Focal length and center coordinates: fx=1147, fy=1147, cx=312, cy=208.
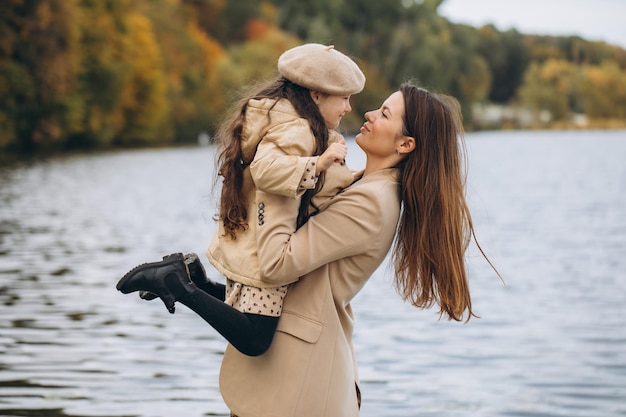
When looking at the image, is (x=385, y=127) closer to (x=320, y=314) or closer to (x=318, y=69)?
(x=318, y=69)

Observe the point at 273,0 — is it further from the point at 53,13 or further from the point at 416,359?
the point at 416,359

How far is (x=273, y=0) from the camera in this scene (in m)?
93.8

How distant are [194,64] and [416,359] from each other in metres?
63.1

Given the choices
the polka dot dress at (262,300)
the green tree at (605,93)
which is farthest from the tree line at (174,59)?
the polka dot dress at (262,300)

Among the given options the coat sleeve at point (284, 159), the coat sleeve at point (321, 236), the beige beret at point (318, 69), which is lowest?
the coat sleeve at point (321, 236)

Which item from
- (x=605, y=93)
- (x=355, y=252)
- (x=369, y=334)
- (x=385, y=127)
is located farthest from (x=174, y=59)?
(x=605, y=93)

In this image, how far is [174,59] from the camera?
66.7m

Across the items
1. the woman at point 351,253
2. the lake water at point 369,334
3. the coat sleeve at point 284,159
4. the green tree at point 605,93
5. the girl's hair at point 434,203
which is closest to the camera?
the coat sleeve at point 284,159

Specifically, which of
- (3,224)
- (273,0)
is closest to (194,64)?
(273,0)

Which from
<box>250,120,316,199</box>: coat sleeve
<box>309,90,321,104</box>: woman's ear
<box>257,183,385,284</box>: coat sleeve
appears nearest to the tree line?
<box>309,90,321,104</box>: woman's ear

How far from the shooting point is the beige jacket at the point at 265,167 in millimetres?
3080

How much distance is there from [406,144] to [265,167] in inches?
18.7

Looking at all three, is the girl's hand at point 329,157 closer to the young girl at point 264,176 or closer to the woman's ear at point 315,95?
the young girl at point 264,176

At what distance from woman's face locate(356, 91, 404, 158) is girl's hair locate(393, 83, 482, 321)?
0.02 m
